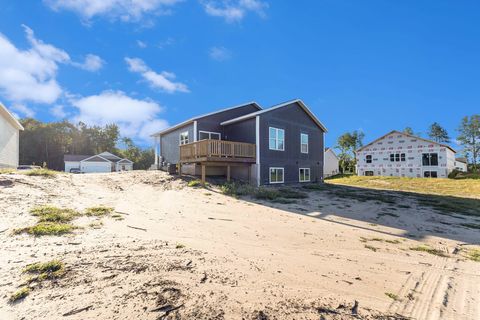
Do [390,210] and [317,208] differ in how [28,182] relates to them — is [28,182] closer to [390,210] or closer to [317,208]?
[317,208]

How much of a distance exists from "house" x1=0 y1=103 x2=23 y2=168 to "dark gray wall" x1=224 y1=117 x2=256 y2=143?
561 inches

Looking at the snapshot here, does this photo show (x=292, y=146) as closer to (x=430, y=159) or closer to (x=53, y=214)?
(x=53, y=214)

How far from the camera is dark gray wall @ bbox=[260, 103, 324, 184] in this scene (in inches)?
662

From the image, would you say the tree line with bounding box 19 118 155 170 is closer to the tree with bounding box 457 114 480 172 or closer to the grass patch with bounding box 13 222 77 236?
the grass patch with bounding box 13 222 77 236

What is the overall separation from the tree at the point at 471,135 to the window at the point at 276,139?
39788 millimetres

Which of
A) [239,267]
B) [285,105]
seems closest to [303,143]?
[285,105]

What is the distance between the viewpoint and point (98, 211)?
7340mm

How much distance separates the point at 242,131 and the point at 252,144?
198cm

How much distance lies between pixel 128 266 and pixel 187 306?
152 centimetres

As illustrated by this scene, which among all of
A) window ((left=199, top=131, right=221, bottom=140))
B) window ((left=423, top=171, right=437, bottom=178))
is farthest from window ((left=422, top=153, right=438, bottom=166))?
window ((left=199, top=131, right=221, bottom=140))

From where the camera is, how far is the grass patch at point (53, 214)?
617 centimetres

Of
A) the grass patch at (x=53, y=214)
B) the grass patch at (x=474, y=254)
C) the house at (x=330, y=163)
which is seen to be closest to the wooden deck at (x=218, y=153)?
the grass patch at (x=53, y=214)

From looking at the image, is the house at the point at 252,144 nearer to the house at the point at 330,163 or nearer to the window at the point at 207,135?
the window at the point at 207,135

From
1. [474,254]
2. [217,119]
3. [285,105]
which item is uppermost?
[285,105]
